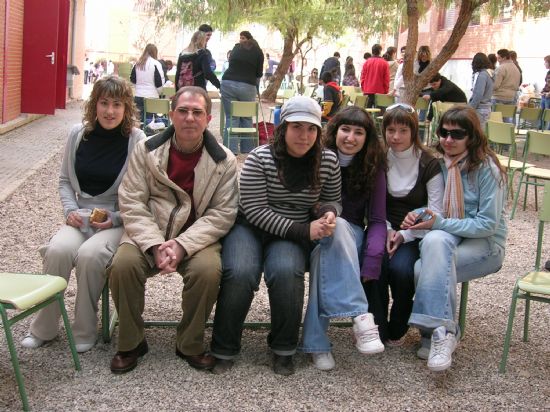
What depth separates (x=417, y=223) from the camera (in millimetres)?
3926

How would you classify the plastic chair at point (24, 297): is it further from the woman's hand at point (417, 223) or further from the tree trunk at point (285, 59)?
the tree trunk at point (285, 59)

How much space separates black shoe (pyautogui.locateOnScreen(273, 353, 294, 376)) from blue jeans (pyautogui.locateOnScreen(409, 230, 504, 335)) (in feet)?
2.10

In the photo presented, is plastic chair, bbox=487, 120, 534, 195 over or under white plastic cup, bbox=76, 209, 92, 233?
over

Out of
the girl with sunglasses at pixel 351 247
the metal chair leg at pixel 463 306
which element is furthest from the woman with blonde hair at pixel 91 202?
the metal chair leg at pixel 463 306

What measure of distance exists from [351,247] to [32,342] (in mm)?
1709

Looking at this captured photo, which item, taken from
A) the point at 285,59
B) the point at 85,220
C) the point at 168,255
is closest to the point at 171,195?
the point at 168,255

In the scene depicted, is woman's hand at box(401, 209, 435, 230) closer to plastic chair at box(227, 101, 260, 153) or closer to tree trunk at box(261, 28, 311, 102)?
plastic chair at box(227, 101, 260, 153)

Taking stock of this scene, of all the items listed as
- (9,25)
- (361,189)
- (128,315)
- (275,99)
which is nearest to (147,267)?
(128,315)

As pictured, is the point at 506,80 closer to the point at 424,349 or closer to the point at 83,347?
the point at 424,349

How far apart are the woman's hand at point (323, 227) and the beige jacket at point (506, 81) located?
11.2m

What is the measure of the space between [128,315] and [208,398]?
1.85ft

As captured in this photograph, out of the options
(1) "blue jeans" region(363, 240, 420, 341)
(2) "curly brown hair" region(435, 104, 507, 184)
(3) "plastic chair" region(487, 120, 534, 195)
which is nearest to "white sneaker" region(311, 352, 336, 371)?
(1) "blue jeans" region(363, 240, 420, 341)

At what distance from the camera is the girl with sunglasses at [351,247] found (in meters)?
3.66

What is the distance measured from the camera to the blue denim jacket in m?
3.91
